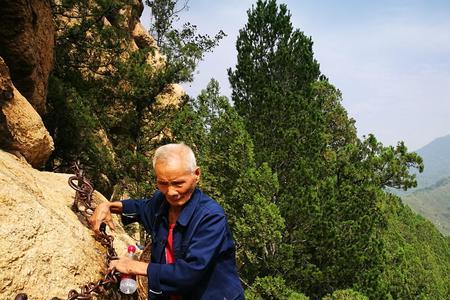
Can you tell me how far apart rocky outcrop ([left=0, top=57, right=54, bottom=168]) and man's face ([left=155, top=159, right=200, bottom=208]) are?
10.1 ft

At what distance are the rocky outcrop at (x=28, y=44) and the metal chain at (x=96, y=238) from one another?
14.9ft

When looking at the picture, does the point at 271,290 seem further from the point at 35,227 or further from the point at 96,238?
the point at 35,227

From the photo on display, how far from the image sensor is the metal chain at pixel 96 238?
7.63 ft

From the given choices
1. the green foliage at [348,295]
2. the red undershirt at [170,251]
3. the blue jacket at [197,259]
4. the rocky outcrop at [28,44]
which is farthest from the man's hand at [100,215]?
the green foliage at [348,295]

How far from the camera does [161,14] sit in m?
26.6

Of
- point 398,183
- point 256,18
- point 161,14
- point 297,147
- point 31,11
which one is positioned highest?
point 161,14

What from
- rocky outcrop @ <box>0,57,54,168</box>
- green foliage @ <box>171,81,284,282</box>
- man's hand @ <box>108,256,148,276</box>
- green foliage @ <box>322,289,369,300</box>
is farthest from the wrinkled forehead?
green foliage @ <box>322,289,369,300</box>

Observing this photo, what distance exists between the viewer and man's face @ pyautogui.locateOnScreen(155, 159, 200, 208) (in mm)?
2258

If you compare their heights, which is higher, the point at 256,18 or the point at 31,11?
the point at 256,18

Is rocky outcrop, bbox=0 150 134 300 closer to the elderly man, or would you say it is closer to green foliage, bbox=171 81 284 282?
the elderly man

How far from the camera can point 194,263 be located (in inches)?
81.5

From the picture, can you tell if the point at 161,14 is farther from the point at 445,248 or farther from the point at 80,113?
the point at 445,248

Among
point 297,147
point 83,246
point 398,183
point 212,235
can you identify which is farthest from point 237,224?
point 212,235

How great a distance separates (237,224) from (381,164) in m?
5.96
